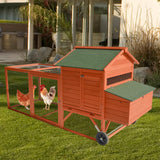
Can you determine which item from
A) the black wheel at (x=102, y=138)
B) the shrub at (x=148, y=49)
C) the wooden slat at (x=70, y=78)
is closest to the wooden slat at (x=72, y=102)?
the wooden slat at (x=70, y=78)

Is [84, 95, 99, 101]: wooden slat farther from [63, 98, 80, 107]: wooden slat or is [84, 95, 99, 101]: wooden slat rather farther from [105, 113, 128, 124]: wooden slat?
[105, 113, 128, 124]: wooden slat

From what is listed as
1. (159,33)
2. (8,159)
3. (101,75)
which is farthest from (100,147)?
(159,33)

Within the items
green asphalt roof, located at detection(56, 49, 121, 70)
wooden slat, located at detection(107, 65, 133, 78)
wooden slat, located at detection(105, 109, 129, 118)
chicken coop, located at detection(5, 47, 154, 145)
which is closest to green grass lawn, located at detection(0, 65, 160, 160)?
chicken coop, located at detection(5, 47, 154, 145)

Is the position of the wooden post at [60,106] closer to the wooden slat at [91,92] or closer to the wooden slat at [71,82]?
the wooden slat at [71,82]

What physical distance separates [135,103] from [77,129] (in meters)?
1.28

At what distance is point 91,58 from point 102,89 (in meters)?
0.64

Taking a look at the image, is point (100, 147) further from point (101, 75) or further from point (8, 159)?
point (8, 159)

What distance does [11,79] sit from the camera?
8.67 meters

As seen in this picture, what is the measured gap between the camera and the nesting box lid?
388 centimetres

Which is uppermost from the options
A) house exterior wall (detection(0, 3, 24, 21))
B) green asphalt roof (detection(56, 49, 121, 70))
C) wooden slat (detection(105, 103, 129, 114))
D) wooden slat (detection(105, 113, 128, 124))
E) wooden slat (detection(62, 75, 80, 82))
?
house exterior wall (detection(0, 3, 24, 21))

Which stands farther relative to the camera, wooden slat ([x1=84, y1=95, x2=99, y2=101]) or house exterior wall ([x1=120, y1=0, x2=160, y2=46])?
house exterior wall ([x1=120, y1=0, x2=160, y2=46])

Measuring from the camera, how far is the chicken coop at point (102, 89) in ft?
12.2

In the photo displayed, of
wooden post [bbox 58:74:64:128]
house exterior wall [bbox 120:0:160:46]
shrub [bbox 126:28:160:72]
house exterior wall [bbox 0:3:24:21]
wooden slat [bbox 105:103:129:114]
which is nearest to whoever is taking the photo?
wooden slat [bbox 105:103:129:114]

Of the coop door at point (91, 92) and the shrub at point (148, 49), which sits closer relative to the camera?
the coop door at point (91, 92)
